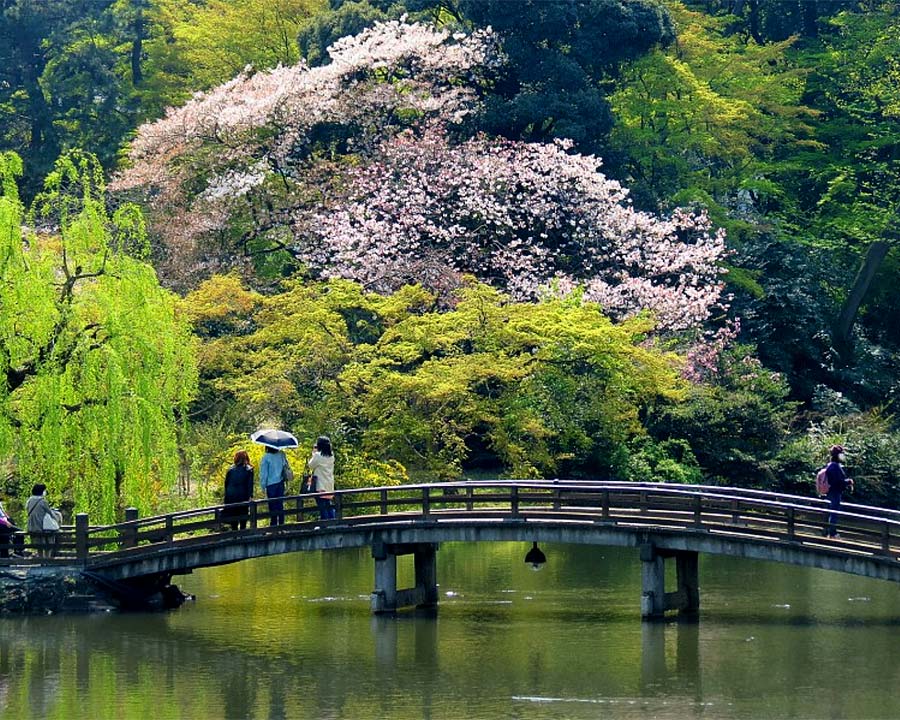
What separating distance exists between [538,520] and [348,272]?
1657 cm

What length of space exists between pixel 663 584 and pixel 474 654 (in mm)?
3618

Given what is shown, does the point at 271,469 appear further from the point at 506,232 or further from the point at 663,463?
the point at 506,232

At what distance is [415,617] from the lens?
27.0 m

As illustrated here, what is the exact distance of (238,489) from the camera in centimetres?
2717

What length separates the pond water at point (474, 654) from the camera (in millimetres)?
21031

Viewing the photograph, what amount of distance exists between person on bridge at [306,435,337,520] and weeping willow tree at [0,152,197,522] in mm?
2854

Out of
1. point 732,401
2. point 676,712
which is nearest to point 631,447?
point 732,401

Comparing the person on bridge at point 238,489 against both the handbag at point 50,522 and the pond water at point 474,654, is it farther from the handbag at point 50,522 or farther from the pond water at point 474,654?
the handbag at point 50,522

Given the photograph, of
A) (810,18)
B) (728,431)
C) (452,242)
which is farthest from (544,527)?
(810,18)

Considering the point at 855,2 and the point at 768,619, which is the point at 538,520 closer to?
the point at 768,619

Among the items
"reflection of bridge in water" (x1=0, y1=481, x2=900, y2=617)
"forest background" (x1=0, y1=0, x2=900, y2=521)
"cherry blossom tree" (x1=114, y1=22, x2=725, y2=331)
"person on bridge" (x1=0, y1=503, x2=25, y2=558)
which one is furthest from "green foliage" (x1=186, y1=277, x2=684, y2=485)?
"person on bridge" (x1=0, y1=503, x2=25, y2=558)

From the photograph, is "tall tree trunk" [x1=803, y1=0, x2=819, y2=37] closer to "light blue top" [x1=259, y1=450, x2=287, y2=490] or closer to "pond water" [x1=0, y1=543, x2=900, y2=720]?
"pond water" [x1=0, y1=543, x2=900, y2=720]

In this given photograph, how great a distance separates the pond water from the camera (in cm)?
2103

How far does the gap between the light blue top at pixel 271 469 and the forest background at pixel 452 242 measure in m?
2.12
